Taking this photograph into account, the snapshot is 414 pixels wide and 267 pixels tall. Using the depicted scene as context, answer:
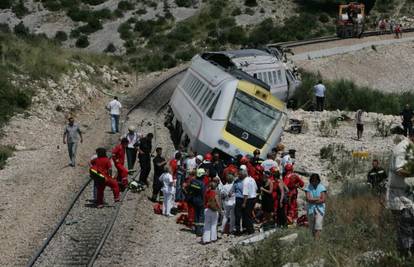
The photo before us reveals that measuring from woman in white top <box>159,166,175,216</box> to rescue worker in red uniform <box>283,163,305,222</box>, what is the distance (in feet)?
9.39

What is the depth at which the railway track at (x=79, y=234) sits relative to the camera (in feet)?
53.0

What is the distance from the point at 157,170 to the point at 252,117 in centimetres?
436

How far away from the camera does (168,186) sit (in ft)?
63.8

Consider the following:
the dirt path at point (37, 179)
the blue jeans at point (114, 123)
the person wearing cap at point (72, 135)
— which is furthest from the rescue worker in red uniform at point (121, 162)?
the blue jeans at point (114, 123)

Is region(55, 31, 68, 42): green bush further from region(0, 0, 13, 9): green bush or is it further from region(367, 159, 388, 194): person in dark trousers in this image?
region(367, 159, 388, 194): person in dark trousers

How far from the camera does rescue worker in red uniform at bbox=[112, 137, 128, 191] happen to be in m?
20.8

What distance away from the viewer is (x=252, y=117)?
2358 cm

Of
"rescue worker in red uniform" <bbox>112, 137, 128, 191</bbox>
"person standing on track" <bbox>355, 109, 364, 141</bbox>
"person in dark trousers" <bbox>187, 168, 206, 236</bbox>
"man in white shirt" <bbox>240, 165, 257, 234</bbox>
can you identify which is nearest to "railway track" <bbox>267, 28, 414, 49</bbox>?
"person standing on track" <bbox>355, 109, 364, 141</bbox>

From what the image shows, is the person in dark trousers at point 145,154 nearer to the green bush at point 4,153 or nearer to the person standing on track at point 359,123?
the green bush at point 4,153

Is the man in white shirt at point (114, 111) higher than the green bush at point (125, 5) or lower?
higher

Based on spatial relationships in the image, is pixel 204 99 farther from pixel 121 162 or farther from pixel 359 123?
pixel 359 123

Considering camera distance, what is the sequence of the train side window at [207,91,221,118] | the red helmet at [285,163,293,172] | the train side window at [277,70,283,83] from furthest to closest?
the train side window at [277,70,283,83] → the train side window at [207,91,221,118] → the red helmet at [285,163,293,172]

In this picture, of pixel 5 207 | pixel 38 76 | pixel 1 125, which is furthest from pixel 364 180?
pixel 38 76

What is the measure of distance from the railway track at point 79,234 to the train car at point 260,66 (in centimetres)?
1125
